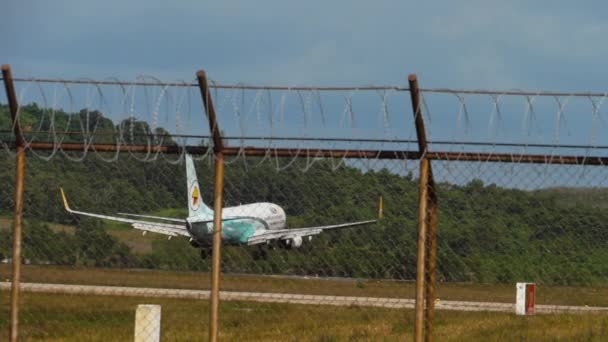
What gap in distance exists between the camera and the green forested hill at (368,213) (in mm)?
12633

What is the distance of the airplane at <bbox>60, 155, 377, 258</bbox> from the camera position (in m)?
17.5

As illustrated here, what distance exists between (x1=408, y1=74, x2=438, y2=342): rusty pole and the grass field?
387 cm

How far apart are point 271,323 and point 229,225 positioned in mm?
16616

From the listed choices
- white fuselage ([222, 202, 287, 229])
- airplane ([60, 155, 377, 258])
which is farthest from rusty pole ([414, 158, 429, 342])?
white fuselage ([222, 202, 287, 229])

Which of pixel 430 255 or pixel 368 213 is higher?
pixel 368 213

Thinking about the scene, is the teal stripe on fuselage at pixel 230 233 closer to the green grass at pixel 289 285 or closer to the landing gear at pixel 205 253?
the green grass at pixel 289 285

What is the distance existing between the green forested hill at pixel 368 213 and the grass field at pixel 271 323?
89 cm

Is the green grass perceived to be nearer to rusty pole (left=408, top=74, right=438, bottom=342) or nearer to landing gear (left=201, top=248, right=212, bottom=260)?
landing gear (left=201, top=248, right=212, bottom=260)

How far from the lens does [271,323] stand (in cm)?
2284

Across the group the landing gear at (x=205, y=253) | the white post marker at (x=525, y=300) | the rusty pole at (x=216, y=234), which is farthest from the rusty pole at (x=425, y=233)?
the landing gear at (x=205, y=253)

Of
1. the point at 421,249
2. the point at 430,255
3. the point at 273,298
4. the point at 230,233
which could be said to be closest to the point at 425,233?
the point at 421,249

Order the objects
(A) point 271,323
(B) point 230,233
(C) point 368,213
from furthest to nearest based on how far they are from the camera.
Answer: (B) point 230,233
(A) point 271,323
(C) point 368,213

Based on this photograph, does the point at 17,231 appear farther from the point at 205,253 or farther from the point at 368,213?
the point at 205,253

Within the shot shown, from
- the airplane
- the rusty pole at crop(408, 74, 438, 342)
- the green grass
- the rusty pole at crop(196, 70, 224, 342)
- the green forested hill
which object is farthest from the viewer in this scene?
the green grass
